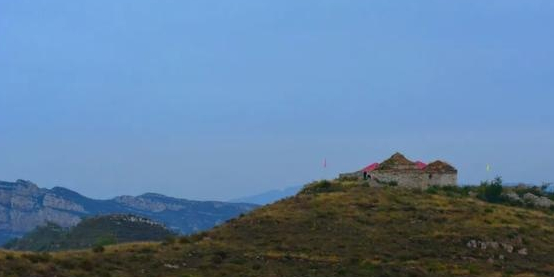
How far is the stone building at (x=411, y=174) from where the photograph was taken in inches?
3022

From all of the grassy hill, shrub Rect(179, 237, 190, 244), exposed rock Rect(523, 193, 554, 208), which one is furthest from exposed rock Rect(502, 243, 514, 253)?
exposed rock Rect(523, 193, 554, 208)

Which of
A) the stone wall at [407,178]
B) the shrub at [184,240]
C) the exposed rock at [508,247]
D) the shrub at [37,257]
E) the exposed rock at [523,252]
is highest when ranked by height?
the stone wall at [407,178]

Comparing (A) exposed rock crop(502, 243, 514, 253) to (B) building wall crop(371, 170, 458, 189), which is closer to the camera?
(A) exposed rock crop(502, 243, 514, 253)

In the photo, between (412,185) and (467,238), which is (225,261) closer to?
(467,238)

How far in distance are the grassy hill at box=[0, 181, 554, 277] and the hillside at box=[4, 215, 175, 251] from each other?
58.1 metres

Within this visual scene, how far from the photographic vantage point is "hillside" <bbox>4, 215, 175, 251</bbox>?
120 meters

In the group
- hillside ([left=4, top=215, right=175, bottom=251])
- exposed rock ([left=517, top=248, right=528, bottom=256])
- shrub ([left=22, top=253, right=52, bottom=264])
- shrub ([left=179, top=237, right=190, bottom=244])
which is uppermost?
exposed rock ([left=517, top=248, right=528, bottom=256])

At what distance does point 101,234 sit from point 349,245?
267 feet

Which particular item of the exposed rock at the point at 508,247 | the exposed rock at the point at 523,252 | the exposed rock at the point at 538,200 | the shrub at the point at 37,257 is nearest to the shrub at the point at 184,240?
the shrub at the point at 37,257

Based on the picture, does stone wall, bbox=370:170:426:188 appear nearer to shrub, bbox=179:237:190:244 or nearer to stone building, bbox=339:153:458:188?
stone building, bbox=339:153:458:188

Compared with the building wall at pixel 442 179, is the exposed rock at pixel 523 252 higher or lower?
lower

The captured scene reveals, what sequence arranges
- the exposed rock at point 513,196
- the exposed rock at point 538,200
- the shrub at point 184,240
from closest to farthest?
the shrub at point 184,240, the exposed rock at point 538,200, the exposed rock at point 513,196

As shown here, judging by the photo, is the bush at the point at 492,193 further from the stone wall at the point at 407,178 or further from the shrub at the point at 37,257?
the shrub at the point at 37,257

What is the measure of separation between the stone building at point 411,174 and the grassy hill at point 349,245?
7.65 metres
